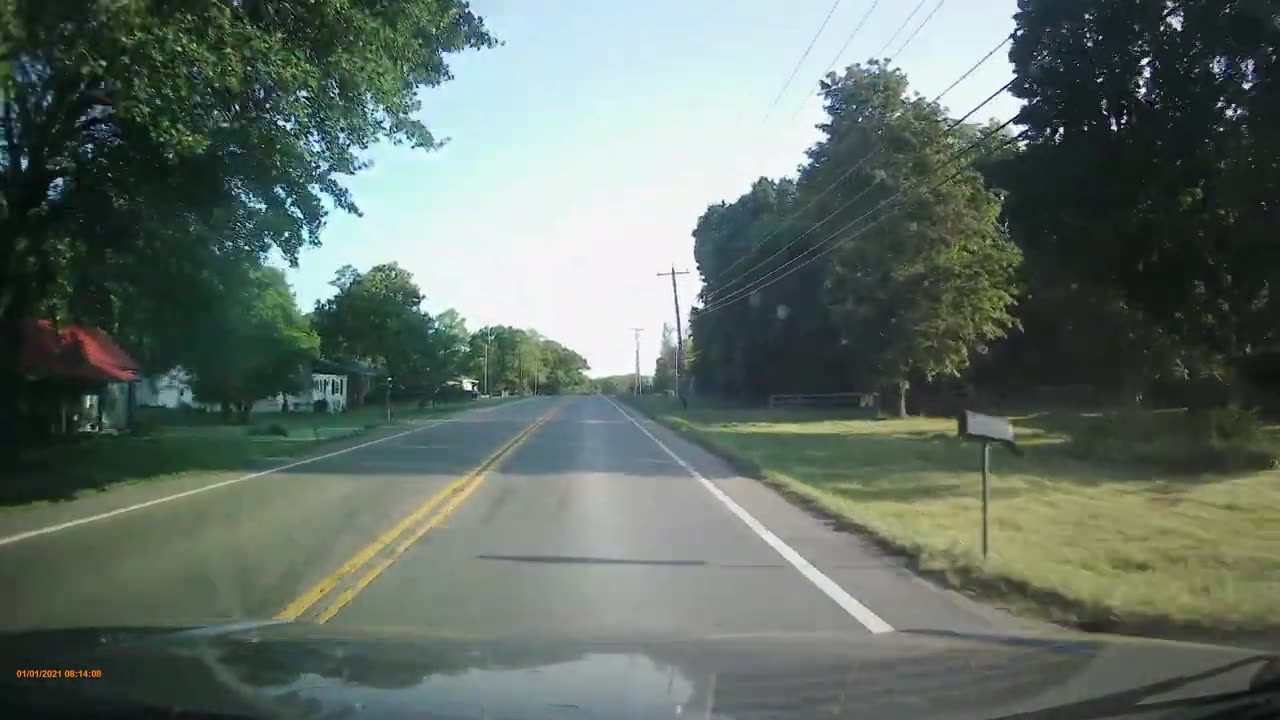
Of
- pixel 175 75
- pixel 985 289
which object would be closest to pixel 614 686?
pixel 175 75

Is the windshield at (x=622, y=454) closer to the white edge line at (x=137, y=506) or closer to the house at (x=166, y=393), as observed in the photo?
the white edge line at (x=137, y=506)

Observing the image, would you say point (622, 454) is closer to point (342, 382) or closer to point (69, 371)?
point (69, 371)

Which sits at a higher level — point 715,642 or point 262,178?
Result: point 262,178

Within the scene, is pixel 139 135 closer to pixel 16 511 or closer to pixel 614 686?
pixel 16 511

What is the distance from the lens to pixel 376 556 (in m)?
10.3

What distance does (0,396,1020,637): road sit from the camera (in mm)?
7559

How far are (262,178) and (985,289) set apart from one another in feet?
117

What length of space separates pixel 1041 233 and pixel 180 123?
23.3m

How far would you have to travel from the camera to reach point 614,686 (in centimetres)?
415

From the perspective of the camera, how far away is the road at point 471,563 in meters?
7.56

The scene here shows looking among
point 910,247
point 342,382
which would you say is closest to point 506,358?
point 342,382

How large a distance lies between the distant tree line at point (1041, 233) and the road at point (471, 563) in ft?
41.2

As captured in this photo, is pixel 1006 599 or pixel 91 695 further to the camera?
pixel 1006 599

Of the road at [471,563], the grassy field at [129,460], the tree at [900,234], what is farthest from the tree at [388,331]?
the road at [471,563]
